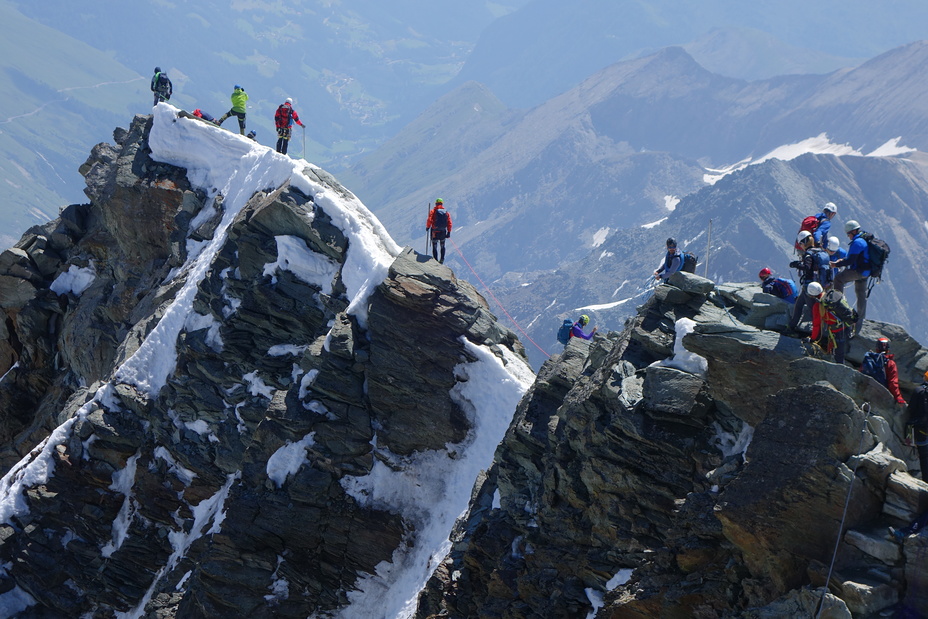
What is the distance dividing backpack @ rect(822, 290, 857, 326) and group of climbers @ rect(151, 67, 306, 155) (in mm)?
25856

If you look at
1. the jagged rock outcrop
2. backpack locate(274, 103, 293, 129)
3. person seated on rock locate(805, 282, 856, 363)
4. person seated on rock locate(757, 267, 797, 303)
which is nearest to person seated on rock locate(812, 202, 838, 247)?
person seated on rock locate(757, 267, 797, 303)

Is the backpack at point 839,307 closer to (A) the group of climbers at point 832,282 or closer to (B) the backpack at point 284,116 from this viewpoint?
(A) the group of climbers at point 832,282

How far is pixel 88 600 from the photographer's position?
31953 millimetres

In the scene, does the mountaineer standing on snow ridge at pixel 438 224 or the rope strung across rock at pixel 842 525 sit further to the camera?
the mountaineer standing on snow ridge at pixel 438 224

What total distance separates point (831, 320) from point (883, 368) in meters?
1.45

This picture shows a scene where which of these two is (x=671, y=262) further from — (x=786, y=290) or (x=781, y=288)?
(x=786, y=290)

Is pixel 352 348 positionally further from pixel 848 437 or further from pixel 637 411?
pixel 848 437

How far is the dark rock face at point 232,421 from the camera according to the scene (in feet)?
90.9

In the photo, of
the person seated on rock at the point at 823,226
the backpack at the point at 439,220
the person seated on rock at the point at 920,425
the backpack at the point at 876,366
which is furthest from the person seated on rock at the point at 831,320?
the backpack at the point at 439,220

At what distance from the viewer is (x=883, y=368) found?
1619 centimetres

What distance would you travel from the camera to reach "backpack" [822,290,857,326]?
1673cm

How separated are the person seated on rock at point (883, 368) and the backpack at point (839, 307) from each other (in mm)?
759

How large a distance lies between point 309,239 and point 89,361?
15741 mm

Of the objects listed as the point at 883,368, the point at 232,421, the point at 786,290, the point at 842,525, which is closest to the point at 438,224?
the point at 232,421
